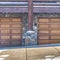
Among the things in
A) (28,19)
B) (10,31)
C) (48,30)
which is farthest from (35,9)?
(10,31)

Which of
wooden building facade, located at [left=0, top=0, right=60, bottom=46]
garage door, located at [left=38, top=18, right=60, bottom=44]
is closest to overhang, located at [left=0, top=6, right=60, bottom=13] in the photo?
wooden building facade, located at [left=0, top=0, right=60, bottom=46]

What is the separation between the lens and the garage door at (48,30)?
1462 centimetres

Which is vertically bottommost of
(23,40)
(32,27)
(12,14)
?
(23,40)

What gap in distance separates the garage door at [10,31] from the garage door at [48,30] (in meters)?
1.64

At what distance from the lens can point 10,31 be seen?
48.1 ft

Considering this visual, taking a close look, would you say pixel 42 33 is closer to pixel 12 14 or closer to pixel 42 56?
pixel 12 14

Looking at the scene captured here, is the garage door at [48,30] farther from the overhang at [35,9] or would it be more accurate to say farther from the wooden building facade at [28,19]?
the overhang at [35,9]

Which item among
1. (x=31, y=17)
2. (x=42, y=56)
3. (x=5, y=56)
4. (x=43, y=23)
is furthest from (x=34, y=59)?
(x=43, y=23)

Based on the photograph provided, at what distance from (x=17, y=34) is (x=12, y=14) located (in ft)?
5.50

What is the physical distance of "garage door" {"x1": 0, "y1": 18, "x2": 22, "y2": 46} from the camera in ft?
47.7

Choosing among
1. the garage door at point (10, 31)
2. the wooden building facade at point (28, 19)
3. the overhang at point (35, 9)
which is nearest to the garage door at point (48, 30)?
the wooden building facade at point (28, 19)

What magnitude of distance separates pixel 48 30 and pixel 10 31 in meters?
3.08

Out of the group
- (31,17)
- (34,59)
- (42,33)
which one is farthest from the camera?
(42,33)

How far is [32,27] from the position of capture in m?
13.9
